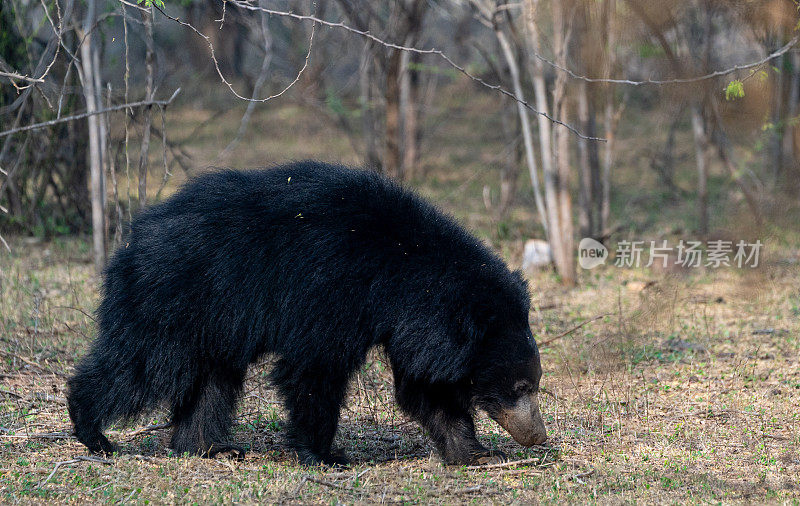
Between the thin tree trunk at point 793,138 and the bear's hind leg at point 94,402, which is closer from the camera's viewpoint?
the bear's hind leg at point 94,402

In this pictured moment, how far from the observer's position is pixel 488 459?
4137mm

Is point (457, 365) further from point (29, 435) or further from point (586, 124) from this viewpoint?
point (586, 124)

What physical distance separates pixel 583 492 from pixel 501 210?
749 centimetres

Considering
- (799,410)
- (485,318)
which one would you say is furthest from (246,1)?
(799,410)

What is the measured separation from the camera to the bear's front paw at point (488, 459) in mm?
4129

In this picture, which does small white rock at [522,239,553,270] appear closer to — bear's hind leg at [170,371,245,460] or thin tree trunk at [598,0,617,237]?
thin tree trunk at [598,0,617,237]

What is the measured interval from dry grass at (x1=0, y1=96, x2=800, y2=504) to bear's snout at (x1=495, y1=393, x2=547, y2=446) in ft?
0.51

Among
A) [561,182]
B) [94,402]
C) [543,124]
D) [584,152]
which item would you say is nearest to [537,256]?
[561,182]

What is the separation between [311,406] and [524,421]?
1.03 meters

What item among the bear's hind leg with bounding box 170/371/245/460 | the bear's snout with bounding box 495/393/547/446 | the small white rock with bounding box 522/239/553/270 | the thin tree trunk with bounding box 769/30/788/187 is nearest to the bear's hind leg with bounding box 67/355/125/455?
the bear's hind leg with bounding box 170/371/245/460

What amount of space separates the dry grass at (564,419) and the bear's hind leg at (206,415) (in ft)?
0.47

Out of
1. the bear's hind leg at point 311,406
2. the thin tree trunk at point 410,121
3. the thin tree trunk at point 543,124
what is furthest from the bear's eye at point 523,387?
the thin tree trunk at point 410,121

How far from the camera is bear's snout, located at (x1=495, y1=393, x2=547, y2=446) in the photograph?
402cm

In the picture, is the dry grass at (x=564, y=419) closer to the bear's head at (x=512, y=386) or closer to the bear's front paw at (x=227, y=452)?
the bear's front paw at (x=227, y=452)
